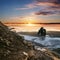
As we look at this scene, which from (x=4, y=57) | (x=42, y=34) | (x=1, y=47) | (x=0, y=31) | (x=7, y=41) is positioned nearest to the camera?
(x=4, y=57)

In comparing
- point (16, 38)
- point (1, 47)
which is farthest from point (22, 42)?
point (1, 47)

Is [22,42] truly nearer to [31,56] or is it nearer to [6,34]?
[6,34]

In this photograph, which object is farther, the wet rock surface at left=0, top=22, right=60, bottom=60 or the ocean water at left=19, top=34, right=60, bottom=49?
the ocean water at left=19, top=34, right=60, bottom=49

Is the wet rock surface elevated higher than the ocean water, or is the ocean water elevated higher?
the wet rock surface

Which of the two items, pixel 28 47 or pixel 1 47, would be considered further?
pixel 28 47

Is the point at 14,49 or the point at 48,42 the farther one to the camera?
the point at 48,42

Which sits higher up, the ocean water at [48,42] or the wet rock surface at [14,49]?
the wet rock surface at [14,49]

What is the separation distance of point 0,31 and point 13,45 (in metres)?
1.35

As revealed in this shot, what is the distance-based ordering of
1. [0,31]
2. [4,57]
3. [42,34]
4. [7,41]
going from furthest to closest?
[42,34]
[0,31]
[7,41]
[4,57]

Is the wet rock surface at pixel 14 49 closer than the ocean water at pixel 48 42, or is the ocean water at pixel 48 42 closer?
the wet rock surface at pixel 14 49

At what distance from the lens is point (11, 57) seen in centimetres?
930

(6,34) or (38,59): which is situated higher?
(6,34)

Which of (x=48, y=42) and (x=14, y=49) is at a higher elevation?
(x=14, y=49)

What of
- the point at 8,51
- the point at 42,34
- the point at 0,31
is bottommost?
the point at 42,34
